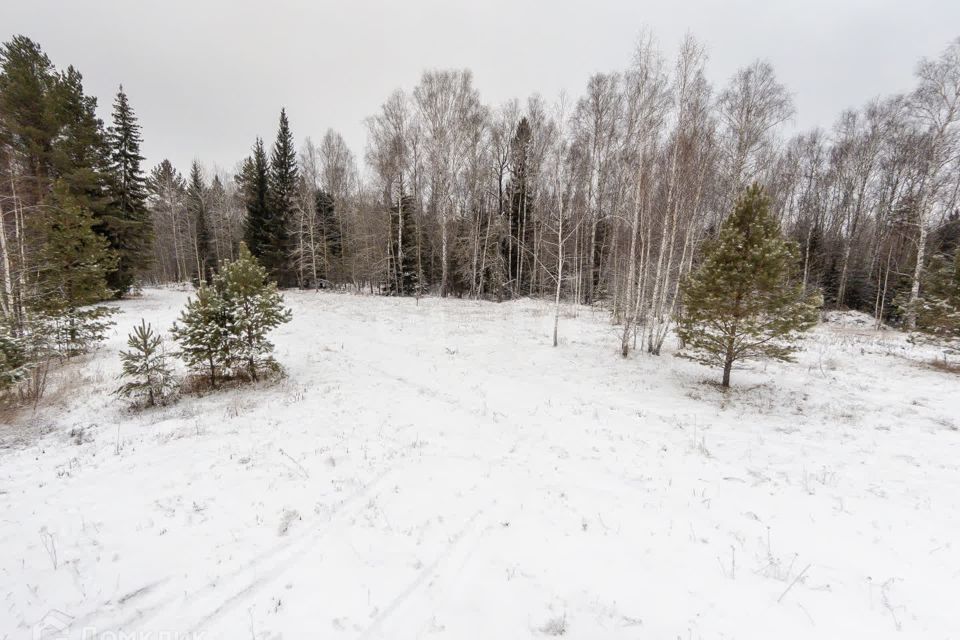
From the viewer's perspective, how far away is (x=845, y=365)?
11781mm

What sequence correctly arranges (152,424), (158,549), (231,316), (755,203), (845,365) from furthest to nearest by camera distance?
(845,365) → (231,316) → (755,203) → (152,424) → (158,549)

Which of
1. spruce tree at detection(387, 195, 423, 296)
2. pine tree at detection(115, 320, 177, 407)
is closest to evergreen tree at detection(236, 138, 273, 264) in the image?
spruce tree at detection(387, 195, 423, 296)

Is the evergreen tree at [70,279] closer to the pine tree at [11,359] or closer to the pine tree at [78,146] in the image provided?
the pine tree at [11,359]

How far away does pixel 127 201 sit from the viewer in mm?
25156

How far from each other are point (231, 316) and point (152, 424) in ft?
10.3

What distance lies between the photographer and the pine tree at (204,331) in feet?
30.2

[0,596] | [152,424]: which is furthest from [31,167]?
[0,596]

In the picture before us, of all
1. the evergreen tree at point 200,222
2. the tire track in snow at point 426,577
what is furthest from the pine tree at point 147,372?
the evergreen tree at point 200,222

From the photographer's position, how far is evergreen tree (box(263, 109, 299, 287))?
33625 mm

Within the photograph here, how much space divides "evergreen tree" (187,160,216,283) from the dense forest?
36 cm

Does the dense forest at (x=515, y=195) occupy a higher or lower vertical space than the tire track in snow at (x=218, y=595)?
higher

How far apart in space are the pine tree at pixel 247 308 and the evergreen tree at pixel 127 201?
71.2 ft

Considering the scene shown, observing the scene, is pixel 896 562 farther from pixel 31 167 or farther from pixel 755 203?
pixel 31 167

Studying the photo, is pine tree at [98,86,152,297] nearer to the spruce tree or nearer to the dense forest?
the dense forest
